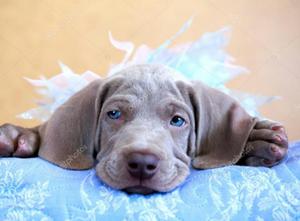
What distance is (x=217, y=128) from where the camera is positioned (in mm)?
2609

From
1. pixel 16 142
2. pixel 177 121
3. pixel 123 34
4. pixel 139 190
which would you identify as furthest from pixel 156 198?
pixel 123 34

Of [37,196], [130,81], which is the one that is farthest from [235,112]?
[37,196]

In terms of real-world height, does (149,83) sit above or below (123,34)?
above

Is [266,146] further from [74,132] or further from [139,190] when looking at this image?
[74,132]

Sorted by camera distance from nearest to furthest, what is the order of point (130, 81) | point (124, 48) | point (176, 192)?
point (176, 192)
point (130, 81)
point (124, 48)

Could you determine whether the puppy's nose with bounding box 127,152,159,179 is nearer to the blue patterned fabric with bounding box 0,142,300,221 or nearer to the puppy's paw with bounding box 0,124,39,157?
the blue patterned fabric with bounding box 0,142,300,221

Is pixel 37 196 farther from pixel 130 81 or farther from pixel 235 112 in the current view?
pixel 235 112

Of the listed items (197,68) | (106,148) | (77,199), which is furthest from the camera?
(197,68)

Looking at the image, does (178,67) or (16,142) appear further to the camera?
(178,67)

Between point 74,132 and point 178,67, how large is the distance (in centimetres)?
190

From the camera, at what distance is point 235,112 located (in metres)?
2.64

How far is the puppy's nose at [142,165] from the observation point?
6.68 feet

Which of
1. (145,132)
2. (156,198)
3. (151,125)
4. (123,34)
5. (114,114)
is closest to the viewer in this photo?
(156,198)

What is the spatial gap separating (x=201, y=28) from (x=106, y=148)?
2477 mm
